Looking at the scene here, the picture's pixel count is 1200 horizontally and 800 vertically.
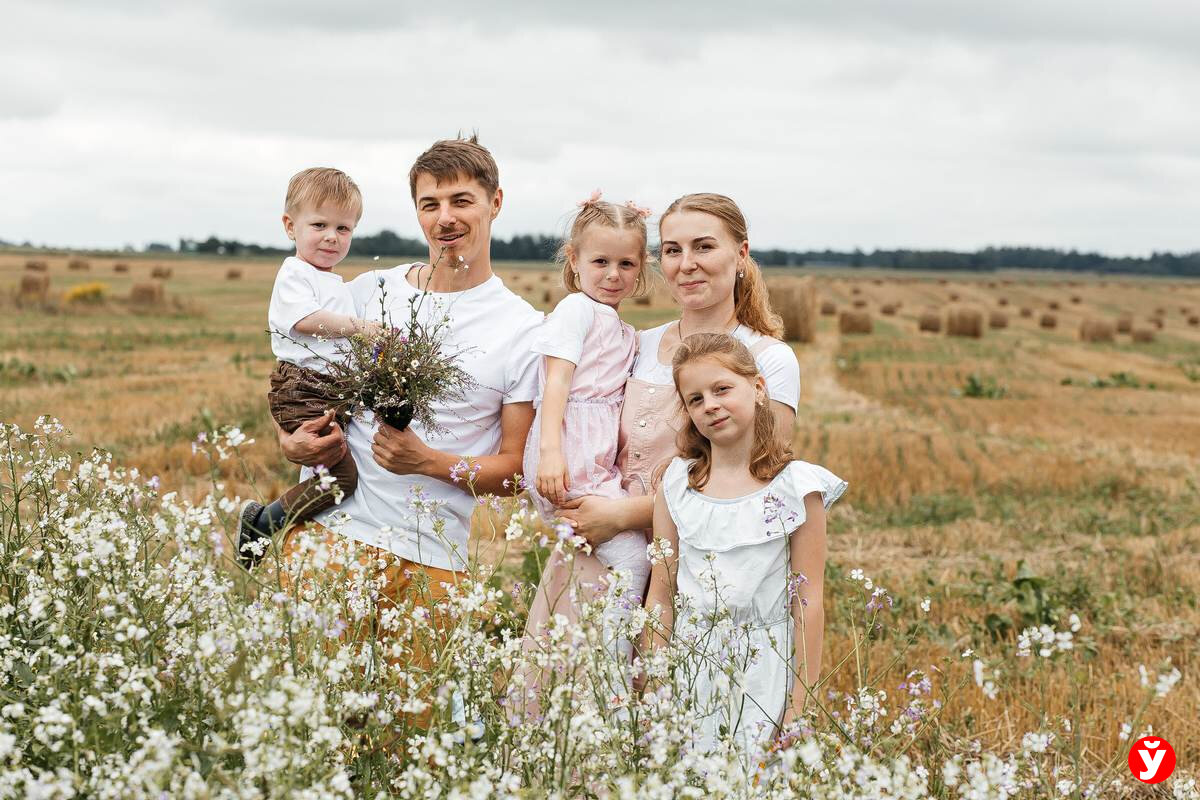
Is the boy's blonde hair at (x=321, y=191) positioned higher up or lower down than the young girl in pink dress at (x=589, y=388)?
higher up

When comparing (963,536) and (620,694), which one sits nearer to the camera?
(620,694)

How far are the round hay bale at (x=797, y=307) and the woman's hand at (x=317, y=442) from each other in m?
22.3

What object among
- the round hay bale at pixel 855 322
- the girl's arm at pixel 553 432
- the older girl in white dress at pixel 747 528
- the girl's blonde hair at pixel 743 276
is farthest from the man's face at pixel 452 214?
the round hay bale at pixel 855 322

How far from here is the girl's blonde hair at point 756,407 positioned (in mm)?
3512

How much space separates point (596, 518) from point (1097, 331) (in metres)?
34.4

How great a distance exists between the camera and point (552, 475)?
3.69 metres

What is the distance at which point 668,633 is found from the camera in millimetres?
3383

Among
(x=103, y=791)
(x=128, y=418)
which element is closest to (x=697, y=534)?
(x=103, y=791)

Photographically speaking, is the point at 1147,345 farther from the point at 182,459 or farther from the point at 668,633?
the point at 668,633

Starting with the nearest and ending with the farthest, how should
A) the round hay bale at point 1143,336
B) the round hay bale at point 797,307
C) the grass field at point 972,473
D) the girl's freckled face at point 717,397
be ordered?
the girl's freckled face at point 717,397 → the grass field at point 972,473 → the round hay bale at point 797,307 → the round hay bale at point 1143,336

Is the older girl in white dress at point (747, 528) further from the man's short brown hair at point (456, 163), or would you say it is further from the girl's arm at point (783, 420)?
the man's short brown hair at point (456, 163)

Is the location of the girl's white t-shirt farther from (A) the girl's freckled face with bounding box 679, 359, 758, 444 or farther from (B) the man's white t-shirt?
(B) the man's white t-shirt

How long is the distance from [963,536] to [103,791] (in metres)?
7.87

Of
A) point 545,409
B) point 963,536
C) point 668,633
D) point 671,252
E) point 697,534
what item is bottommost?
point 963,536
